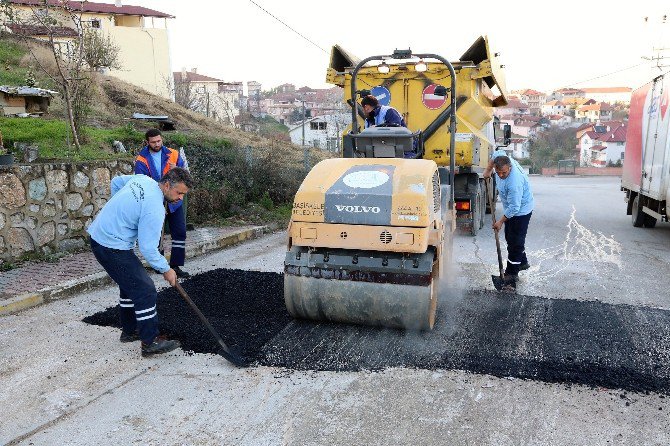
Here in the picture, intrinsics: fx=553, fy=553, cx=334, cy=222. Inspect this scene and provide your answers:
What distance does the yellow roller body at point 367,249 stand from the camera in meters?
4.28

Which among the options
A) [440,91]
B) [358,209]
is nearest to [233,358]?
[358,209]

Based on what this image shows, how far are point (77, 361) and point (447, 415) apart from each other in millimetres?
2692

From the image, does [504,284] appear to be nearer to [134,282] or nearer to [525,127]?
[134,282]

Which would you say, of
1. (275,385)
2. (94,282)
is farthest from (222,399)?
(94,282)

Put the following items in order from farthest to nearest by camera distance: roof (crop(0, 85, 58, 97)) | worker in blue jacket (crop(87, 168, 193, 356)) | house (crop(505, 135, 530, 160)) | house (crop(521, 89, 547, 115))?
house (crop(521, 89, 547, 115))
house (crop(505, 135, 530, 160))
roof (crop(0, 85, 58, 97))
worker in blue jacket (crop(87, 168, 193, 356))

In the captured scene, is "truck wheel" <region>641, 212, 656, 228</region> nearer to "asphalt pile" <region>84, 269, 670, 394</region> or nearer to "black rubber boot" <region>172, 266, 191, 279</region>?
"asphalt pile" <region>84, 269, 670, 394</region>

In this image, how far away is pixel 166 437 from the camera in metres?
3.09

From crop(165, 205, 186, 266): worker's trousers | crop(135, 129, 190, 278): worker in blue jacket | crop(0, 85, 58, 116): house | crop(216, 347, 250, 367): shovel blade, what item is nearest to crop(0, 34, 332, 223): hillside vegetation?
crop(0, 85, 58, 116): house

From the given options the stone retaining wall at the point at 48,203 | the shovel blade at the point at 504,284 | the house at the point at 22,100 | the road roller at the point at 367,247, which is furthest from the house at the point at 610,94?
the road roller at the point at 367,247

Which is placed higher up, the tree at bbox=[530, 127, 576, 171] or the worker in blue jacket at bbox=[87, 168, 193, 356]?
the worker in blue jacket at bbox=[87, 168, 193, 356]

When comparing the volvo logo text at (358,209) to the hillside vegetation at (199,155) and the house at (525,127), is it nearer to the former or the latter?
the hillside vegetation at (199,155)

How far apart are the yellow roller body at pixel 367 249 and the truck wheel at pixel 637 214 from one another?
7.74m

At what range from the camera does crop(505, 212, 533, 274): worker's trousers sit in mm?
5895

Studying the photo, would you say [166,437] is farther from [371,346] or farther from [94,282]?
[94,282]
